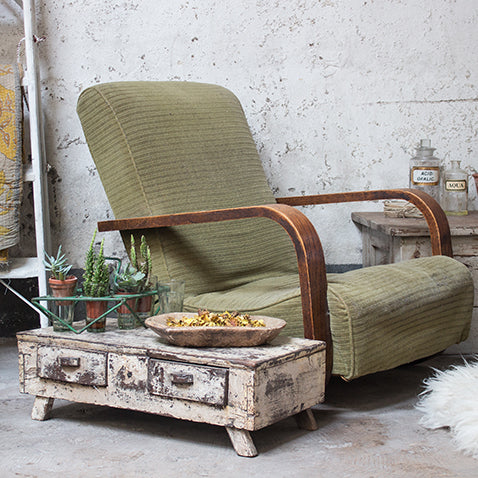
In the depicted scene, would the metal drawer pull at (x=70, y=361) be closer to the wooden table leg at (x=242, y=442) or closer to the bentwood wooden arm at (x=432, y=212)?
the wooden table leg at (x=242, y=442)

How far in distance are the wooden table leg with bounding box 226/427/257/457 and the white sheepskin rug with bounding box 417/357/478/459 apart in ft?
1.58

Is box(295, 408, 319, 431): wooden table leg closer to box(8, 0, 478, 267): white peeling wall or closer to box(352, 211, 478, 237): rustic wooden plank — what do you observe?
box(352, 211, 478, 237): rustic wooden plank

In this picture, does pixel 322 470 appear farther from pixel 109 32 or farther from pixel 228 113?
pixel 109 32

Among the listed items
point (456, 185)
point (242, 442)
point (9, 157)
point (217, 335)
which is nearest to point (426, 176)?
point (456, 185)

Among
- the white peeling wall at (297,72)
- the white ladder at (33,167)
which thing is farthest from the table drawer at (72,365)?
the white peeling wall at (297,72)

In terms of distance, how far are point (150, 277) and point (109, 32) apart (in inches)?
53.3

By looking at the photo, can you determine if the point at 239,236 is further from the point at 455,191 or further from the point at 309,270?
the point at 455,191

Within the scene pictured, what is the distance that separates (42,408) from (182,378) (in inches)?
19.7

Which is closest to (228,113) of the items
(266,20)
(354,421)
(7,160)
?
(266,20)

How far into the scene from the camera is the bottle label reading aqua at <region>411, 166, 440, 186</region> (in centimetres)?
260

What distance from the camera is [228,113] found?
99.6 inches

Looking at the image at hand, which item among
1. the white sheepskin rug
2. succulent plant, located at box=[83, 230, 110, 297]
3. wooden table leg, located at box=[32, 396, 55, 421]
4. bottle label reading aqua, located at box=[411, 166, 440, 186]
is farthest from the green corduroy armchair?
wooden table leg, located at box=[32, 396, 55, 421]

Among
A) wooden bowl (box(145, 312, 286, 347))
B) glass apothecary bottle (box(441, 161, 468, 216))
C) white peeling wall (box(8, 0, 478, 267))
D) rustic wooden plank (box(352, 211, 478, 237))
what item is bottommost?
wooden bowl (box(145, 312, 286, 347))

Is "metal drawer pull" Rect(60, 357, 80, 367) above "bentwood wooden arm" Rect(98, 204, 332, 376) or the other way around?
the other way around
